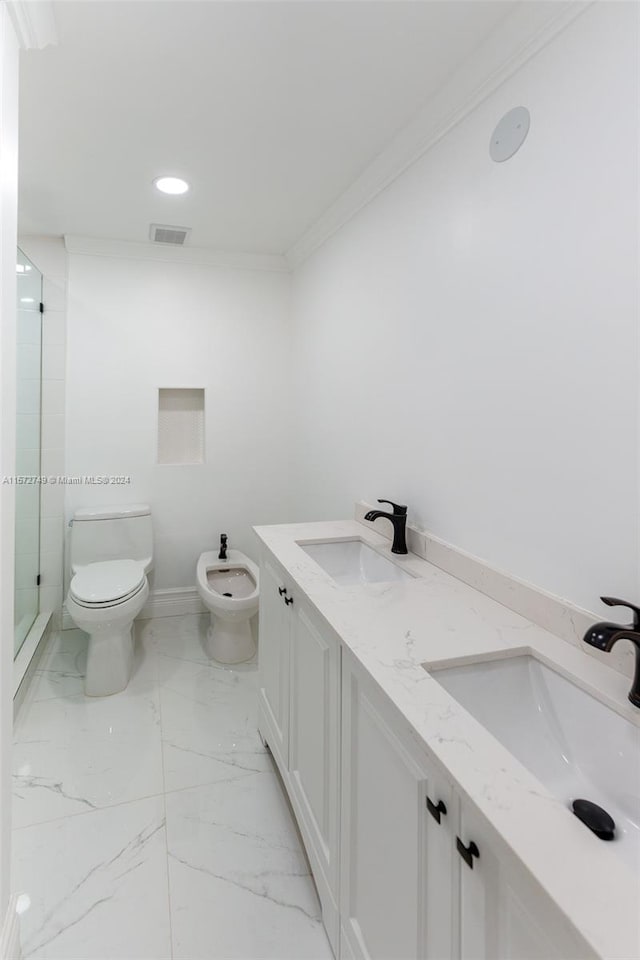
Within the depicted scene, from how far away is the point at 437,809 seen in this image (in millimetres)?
758

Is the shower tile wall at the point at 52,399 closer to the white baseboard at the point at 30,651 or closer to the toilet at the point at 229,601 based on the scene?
the white baseboard at the point at 30,651

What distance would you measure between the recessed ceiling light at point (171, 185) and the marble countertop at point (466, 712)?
1.66 m

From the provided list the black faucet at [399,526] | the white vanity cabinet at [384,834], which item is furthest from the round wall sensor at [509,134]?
the white vanity cabinet at [384,834]

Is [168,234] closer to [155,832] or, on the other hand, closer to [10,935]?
[155,832]

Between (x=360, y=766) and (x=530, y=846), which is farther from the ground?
(x=530, y=846)

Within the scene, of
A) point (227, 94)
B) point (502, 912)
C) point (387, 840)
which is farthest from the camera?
point (227, 94)

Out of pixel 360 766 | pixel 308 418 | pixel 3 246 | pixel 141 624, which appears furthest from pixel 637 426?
pixel 141 624

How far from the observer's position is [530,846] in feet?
1.94

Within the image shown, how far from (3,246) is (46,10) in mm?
683

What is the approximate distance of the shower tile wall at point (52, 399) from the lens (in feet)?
9.34

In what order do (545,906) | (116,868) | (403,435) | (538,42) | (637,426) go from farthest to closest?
(403,435), (116,868), (538,42), (637,426), (545,906)

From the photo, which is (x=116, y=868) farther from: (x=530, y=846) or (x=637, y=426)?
(x=637, y=426)

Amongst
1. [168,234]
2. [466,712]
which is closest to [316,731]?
[466,712]

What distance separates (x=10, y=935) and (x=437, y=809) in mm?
1171
